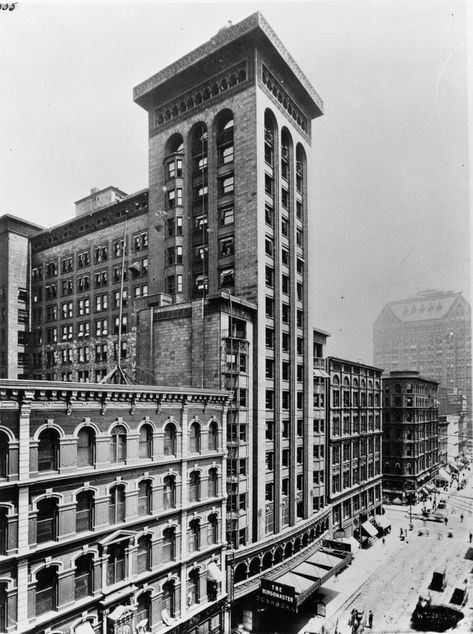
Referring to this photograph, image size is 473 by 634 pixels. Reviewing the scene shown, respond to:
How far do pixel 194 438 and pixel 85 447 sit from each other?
28.1 ft

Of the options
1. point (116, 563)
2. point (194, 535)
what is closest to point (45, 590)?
point (116, 563)

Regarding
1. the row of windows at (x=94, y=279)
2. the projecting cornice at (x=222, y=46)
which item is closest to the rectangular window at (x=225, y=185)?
the projecting cornice at (x=222, y=46)

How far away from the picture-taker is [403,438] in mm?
73000

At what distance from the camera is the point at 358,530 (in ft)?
184

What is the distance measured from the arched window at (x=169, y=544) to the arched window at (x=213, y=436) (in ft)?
18.8

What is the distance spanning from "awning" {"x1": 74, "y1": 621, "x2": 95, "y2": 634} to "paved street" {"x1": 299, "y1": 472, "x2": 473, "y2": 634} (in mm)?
19081

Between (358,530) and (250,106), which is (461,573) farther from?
(250,106)

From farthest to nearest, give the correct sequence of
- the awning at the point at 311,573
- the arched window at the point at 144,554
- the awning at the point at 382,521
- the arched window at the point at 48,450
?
the awning at the point at 382,521, the awning at the point at 311,573, the arched window at the point at 144,554, the arched window at the point at 48,450

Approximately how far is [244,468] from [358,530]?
28.3 m

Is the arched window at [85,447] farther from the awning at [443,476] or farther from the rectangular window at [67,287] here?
the awning at [443,476]

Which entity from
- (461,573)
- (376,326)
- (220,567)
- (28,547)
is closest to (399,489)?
(461,573)

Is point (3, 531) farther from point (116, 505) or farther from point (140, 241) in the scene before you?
point (140, 241)

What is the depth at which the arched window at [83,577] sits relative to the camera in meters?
21.2

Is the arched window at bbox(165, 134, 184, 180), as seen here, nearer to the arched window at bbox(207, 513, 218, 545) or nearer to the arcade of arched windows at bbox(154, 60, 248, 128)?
the arcade of arched windows at bbox(154, 60, 248, 128)
